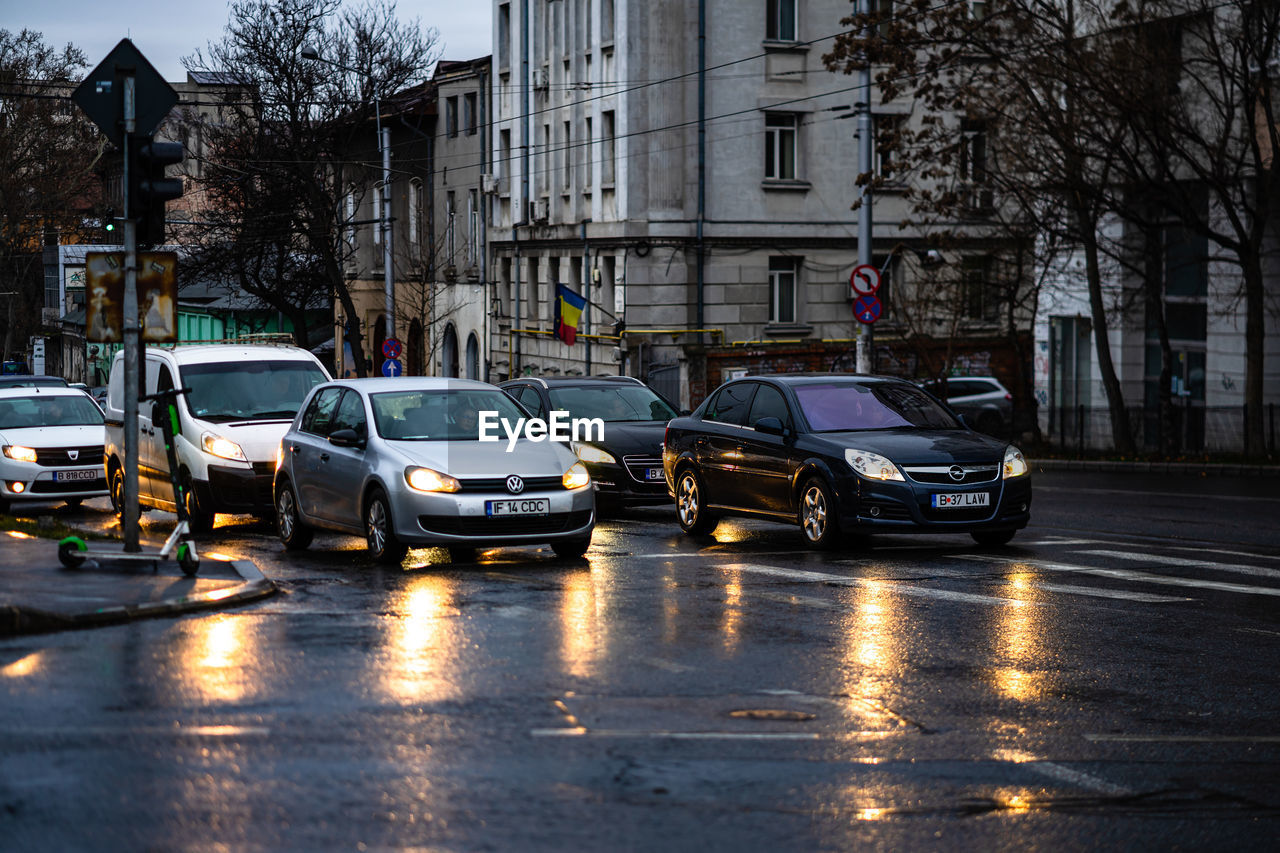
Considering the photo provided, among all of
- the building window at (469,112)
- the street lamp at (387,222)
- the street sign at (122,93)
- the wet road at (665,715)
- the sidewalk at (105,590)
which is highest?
the building window at (469,112)

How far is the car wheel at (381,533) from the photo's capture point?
14172mm

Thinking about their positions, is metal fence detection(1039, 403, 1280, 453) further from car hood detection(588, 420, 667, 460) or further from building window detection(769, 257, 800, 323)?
car hood detection(588, 420, 667, 460)

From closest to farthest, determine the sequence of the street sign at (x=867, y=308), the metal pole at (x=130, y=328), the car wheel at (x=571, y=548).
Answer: the metal pole at (x=130, y=328), the car wheel at (x=571, y=548), the street sign at (x=867, y=308)

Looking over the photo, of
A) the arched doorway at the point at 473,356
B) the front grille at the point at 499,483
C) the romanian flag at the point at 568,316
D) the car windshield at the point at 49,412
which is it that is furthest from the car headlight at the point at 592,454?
the arched doorway at the point at 473,356

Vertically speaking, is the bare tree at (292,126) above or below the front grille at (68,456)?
above

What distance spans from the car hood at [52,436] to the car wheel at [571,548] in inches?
379

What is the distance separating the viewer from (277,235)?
56.9 metres

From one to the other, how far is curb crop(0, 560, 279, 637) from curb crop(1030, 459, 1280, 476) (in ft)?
63.9

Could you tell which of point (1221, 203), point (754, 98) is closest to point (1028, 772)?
point (1221, 203)

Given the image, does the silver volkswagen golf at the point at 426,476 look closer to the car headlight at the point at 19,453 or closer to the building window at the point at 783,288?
the car headlight at the point at 19,453

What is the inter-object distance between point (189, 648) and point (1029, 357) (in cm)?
3970

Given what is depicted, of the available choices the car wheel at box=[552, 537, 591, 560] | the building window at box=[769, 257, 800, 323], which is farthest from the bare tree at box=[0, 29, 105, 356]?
the car wheel at box=[552, 537, 591, 560]

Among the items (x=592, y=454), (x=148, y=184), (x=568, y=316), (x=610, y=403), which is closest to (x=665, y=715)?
(x=148, y=184)

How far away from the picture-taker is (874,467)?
15.2 m
